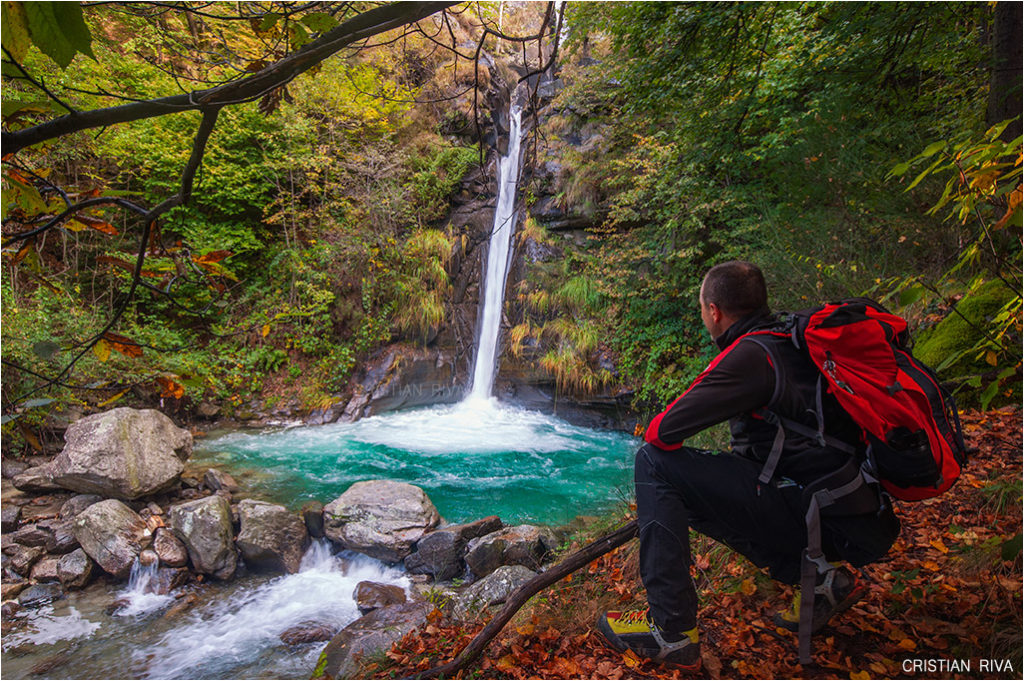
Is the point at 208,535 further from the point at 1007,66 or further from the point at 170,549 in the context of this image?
the point at 1007,66

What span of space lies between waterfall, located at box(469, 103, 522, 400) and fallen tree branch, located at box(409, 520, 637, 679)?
27.4 feet

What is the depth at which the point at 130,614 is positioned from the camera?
4289 mm

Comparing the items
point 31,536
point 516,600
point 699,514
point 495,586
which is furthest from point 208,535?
point 699,514

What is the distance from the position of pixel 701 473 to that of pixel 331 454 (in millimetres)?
7008

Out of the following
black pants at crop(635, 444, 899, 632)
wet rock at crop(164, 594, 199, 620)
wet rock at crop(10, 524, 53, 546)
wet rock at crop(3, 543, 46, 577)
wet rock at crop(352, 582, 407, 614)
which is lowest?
wet rock at crop(164, 594, 199, 620)

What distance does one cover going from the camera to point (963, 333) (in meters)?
4.10

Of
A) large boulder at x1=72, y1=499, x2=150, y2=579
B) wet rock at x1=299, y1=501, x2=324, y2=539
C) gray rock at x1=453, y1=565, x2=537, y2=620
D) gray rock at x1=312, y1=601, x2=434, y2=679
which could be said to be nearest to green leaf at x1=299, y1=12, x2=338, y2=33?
gray rock at x1=312, y1=601, x2=434, y2=679

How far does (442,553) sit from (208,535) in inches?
92.2

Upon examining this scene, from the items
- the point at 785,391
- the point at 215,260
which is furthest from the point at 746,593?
the point at 215,260

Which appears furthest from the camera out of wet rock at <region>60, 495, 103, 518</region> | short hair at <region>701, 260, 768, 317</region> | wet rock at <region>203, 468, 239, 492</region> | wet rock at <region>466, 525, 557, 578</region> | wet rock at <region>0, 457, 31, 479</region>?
wet rock at <region>203, 468, 239, 492</region>

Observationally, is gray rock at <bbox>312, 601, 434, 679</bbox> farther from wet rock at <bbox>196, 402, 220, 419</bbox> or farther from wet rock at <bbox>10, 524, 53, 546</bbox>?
wet rock at <bbox>196, 402, 220, 419</bbox>

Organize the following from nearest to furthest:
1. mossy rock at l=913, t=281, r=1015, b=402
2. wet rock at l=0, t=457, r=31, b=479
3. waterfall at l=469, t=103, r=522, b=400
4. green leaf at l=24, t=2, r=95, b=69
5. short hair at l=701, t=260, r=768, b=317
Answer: green leaf at l=24, t=2, r=95, b=69
short hair at l=701, t=260, r=768, b=317
mossy rock at l=913, t=281, r=1015, b=402
wet rock at l=0, t=457, r=31, b=479
waterfall at l=469, t=103, r=522, b=400

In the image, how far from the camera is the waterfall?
35.6ft

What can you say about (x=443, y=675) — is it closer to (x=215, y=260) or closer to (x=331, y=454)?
(x=215, y=260)
